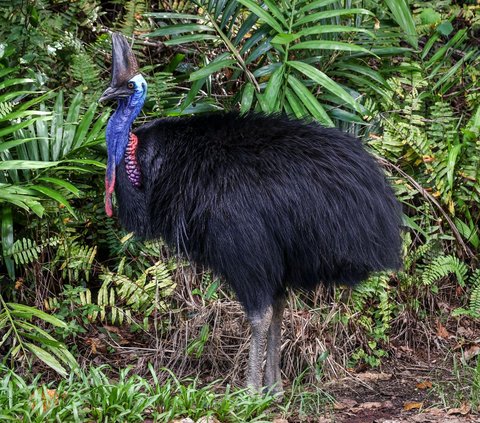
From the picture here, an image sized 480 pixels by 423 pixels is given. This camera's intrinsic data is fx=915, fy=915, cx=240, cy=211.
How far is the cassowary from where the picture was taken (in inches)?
170

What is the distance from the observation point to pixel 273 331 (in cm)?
490

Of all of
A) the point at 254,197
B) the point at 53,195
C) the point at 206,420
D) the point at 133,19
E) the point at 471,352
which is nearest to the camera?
the point at 206,420

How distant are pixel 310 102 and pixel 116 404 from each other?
2.14 meters

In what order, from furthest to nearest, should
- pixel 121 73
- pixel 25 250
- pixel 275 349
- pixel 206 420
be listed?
pixel 25 250
pixel 275 349
pixel 121 73
pixel 206 420

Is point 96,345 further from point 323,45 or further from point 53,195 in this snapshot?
point 323,45

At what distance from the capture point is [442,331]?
5.87 m

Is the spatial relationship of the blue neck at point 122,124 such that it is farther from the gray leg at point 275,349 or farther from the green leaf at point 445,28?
the green leaf at point 445,28

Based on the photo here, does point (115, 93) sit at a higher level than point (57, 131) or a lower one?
higher

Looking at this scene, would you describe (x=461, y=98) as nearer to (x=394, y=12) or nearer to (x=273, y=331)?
(x=394, y=12)

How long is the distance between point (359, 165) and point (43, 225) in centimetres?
221

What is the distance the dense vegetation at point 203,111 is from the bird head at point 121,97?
0.59 metres

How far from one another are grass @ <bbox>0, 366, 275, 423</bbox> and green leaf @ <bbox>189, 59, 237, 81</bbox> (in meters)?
1.82

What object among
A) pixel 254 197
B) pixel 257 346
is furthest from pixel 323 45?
pixel 257 346

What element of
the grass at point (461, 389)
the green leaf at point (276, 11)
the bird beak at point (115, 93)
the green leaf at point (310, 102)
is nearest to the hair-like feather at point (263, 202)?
the bird beak at point (115, 93)
